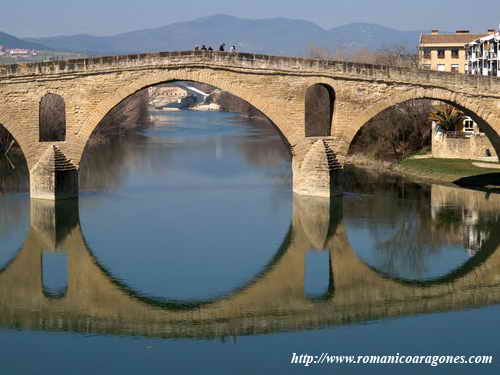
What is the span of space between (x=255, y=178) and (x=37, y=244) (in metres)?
13.7

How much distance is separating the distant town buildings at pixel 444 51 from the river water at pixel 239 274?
29913 millimetres

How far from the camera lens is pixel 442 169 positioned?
37594mm

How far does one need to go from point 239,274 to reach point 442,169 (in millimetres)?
17291

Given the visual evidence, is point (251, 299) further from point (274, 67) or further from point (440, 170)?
point (440, 170)

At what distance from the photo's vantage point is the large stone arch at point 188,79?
31.2 m

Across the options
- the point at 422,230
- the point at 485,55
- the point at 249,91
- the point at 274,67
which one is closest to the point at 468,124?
Answer: the point at 485,55

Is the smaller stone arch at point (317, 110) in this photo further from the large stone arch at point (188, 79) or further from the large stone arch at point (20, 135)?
the large stone arch at point (20, 135)

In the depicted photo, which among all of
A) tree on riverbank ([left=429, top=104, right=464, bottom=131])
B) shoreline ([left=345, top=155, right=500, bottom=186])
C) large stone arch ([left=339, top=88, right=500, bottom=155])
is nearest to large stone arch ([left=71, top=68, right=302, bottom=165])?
large stone arch ([left=339, top=88, right=500, bottom=155])

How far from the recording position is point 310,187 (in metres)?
31.7

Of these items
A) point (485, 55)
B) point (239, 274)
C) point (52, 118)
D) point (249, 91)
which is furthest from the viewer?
point (485, 55)

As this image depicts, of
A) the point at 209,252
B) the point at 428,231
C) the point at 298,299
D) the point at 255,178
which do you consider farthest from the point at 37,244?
the point at 255,178

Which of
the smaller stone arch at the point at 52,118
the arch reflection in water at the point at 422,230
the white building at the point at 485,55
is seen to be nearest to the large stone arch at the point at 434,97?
the arch reflection in water at the point at 422,230

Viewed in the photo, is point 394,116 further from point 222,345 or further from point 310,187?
point 222,345

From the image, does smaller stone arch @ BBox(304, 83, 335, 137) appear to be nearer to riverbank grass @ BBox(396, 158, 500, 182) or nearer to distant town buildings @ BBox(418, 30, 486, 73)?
riverbank grass @ BBox(396, 158, 500, 182)
